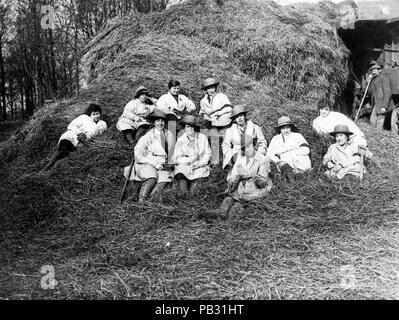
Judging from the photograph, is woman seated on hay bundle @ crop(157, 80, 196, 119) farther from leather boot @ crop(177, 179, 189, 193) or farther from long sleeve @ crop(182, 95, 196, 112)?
leather boot @ crop(177, 179, 189, 193)

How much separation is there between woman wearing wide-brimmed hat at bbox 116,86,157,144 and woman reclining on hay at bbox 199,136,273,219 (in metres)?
2.06

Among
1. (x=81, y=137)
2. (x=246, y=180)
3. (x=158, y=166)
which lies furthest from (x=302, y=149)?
(x=81, y=137)

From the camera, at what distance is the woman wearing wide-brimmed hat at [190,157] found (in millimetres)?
5395

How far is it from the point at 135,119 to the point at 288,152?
101 inches

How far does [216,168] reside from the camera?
5.92 m

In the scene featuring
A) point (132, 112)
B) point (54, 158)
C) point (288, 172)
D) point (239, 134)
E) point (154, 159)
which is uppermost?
point (132, 112)

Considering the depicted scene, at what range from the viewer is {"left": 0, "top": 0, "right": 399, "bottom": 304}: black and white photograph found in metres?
3.48

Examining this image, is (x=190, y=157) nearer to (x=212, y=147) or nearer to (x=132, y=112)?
(x=212, y=147)

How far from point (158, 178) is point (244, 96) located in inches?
118

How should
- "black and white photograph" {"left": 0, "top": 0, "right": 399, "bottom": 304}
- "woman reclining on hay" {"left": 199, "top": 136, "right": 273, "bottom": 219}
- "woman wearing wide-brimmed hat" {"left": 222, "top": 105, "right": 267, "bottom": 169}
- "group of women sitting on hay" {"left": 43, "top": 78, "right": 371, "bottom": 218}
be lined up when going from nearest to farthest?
"black and white photograph" {"left": 0, "top": 0, "right": 399, "bottom": 304}
"woman reclining on hay" {"left": 199, "top": 136, "right": 273, "bottom": 219}
"group of women sitting on hay" {"left": 43, "top": 78, "right": 371, "bottom": 218}
"woman wearing wide-brimmed hat" {"left": 222, "top": 105, "right": 267, "bottom": 169}

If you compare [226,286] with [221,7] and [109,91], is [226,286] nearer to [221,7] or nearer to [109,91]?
[109,91]

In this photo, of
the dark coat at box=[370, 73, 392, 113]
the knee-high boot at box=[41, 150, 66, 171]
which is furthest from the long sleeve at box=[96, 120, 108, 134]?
the dark coat at box=[370, 73, 392, 113]

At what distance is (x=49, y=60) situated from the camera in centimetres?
2183
